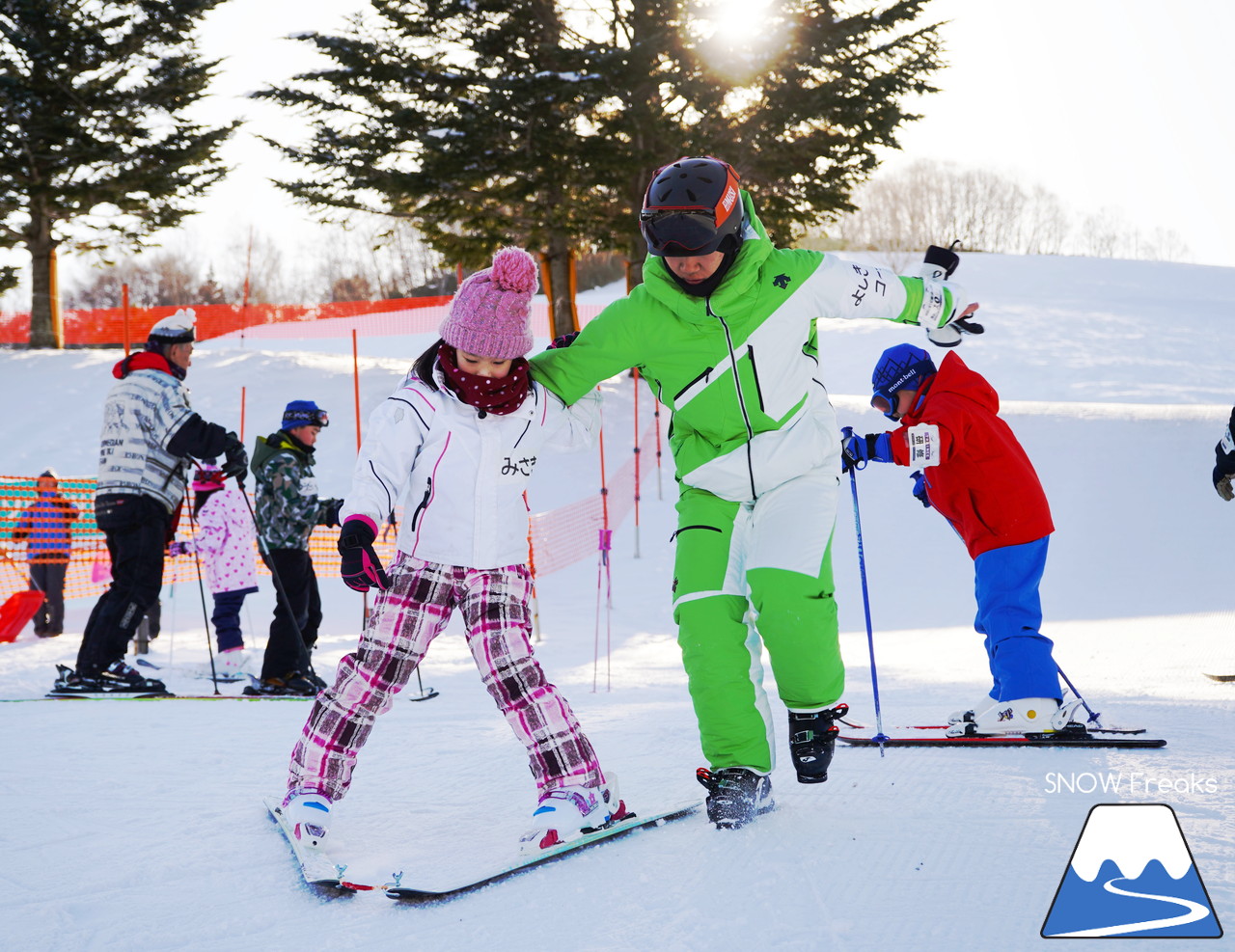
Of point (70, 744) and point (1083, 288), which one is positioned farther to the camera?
point (1083, 288)

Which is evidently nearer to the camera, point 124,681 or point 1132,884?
point 1132,884

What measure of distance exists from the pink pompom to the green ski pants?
858 millimetres

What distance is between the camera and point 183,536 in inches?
380

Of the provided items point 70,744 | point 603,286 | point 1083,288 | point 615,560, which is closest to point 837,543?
point 615,560

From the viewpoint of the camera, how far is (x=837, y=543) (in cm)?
1176

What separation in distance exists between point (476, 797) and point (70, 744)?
1.87 metres

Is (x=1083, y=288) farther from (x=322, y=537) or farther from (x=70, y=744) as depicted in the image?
(x=70, y=744)

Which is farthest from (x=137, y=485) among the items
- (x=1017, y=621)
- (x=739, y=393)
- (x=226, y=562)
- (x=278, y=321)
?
(x=278, y=321)

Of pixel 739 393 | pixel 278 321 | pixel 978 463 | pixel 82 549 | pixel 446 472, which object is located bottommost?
pixel 82 549

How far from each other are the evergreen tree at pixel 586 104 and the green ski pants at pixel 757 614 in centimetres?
1362

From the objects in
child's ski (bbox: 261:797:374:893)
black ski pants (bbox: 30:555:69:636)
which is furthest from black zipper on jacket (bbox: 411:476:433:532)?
black ski pants (bbox: 30:555:69:636)

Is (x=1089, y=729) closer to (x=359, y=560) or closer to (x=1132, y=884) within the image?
(x=1132, y=884)

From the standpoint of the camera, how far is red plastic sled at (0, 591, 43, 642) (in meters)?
7.92

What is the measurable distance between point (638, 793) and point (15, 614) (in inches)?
247
